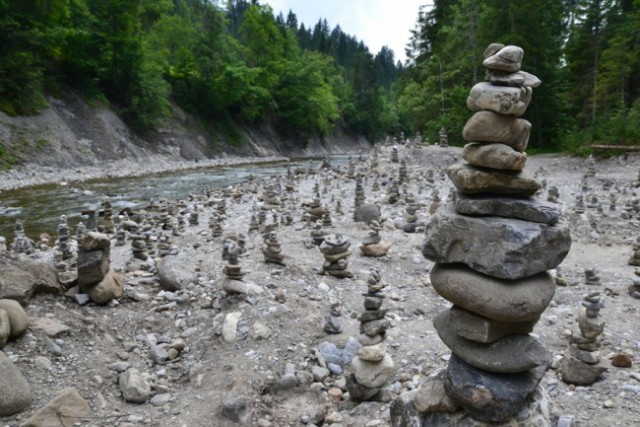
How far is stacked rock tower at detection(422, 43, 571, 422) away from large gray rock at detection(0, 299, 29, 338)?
559 centimetres

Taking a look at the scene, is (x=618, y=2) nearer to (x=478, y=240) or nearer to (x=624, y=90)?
(x=624, y=90)

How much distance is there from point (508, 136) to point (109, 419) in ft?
18.2

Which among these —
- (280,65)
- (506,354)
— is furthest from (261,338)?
(280,65)

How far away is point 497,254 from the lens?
159 inches

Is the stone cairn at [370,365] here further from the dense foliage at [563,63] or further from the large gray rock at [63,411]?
the dense foliage at [563,63]

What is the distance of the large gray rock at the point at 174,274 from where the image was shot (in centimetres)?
869

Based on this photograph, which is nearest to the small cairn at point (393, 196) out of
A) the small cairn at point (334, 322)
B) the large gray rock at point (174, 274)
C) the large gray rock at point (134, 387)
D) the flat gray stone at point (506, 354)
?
the large gray rock at point (174, 274)

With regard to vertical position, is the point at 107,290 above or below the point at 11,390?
above

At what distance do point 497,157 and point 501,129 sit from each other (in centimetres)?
31

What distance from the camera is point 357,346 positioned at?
688 centimetres

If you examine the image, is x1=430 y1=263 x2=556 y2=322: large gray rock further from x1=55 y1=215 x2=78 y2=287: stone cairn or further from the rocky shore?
x1=55 y1=215 x2=78 y2=287: stone cairn

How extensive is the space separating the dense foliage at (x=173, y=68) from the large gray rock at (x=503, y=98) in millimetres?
32230

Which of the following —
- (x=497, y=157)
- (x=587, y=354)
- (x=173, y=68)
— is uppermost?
(x=173, y=68)

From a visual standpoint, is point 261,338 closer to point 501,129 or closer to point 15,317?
point 15,317
